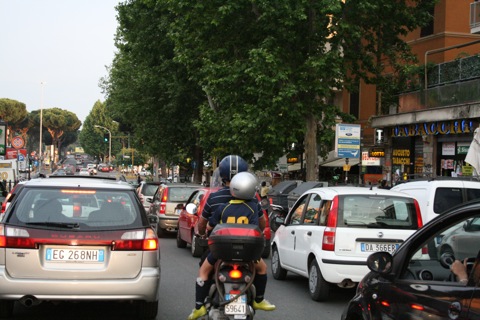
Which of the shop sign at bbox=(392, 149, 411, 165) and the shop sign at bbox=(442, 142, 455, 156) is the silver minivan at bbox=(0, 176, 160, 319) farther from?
the shop sign at bbox=(392, 149, 411, 165)

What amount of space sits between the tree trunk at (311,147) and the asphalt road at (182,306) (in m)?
16.6

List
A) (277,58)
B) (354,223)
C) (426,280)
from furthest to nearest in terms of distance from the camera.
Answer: (277,58)
(354,223)
(426,280)

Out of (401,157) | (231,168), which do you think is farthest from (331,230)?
(401,157)

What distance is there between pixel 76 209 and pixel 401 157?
1012 inches

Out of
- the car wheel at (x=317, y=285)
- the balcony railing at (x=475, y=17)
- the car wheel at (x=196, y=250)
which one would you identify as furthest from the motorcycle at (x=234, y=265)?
the balcony railing at (x=475, y=17)

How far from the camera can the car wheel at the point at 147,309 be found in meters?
7.58

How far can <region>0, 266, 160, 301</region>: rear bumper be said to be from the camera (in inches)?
266

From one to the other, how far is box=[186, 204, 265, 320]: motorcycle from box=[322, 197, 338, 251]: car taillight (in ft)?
11.1

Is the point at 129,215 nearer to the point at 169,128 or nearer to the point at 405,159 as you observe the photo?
the point at 405,159

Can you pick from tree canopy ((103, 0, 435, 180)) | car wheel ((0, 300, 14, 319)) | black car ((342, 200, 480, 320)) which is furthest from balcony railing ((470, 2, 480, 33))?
black car ((342, 200, 480, 320))

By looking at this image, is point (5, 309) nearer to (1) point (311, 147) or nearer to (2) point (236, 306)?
(2) point (236, 306)

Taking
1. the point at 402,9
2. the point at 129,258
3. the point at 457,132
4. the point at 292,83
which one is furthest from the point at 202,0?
the point at 129,258

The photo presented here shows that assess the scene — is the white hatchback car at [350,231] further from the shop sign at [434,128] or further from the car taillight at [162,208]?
the shop sign at [434,128]

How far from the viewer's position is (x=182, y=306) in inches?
347
